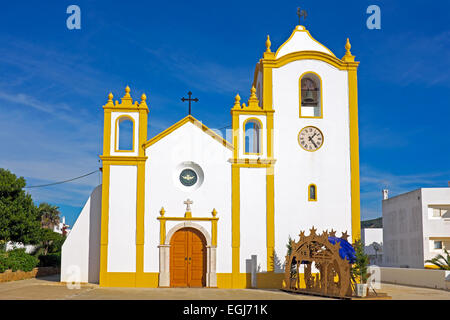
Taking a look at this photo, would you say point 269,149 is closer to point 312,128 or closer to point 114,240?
point 312,128

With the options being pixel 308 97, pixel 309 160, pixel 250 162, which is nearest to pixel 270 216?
pixel 250 162

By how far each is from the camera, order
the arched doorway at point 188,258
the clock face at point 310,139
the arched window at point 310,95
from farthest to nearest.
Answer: the arched window at point 310,95 → the clock face at point 310,139 → the arched doorway at point 188,258

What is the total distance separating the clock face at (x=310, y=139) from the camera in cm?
2369

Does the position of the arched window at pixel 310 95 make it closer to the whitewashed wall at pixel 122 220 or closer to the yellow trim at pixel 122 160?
the yellow trim at pixel 122 160

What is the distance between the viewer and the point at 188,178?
75.3 ft

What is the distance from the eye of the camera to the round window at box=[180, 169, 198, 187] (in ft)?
75.2

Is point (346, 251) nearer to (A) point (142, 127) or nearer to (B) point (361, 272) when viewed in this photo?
(B) point (361, 272)

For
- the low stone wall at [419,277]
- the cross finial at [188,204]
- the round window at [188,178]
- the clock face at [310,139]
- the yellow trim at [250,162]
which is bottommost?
the low stone wall at [419,277]

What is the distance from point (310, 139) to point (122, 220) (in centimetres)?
917

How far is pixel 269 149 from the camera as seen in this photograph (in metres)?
23.3

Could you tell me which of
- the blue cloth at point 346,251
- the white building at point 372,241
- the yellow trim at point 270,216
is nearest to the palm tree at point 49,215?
the white building at point 372,241

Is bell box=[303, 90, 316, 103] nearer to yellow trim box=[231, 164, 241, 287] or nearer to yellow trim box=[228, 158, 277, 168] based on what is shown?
yellow trim box=[228, 158, 277, 168]

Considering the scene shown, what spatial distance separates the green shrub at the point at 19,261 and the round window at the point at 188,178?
9089 millimetres

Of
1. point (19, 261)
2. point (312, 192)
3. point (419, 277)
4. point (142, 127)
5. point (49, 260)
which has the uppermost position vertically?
point (142, 127)
